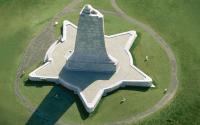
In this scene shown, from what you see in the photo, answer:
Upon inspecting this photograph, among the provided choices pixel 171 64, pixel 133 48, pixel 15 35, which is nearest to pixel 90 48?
pixel 133 48

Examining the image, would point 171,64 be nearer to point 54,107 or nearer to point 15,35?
point 54,107

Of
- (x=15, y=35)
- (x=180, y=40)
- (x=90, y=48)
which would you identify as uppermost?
(x=90, y=48)

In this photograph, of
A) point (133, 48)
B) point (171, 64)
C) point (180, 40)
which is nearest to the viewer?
point (171, 64)

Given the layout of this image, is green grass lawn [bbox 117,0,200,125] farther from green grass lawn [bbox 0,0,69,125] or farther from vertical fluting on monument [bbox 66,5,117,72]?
green grass lawn [bbox 0,0,69,125]

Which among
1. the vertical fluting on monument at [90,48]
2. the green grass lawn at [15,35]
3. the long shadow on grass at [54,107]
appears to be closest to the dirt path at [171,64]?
the long shadow on grass at [54,107]

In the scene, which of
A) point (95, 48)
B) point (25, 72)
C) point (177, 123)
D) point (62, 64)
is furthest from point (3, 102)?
point (177, 123)

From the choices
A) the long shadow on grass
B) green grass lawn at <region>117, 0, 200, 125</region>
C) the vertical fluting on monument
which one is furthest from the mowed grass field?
the vertical fluting on monument

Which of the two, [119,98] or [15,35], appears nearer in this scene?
[119,98]
